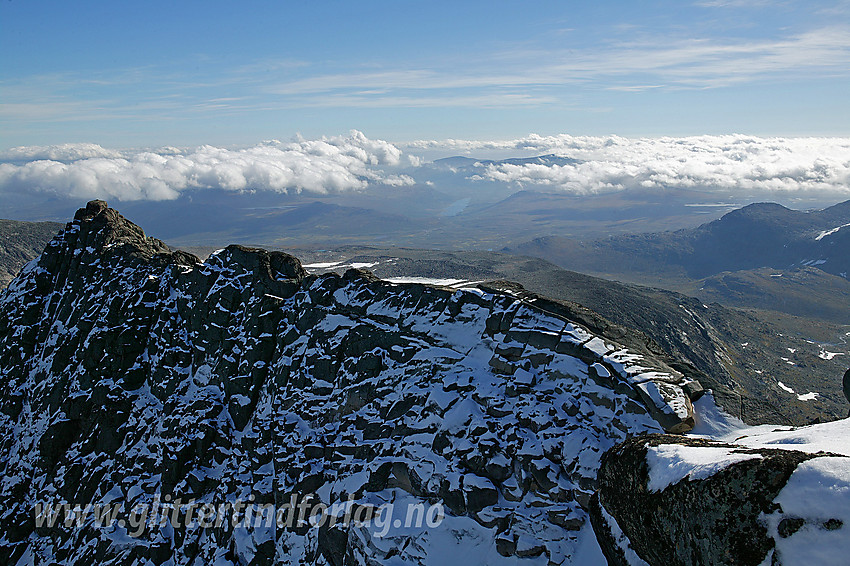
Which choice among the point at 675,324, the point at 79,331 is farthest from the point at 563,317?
the point at 675,324

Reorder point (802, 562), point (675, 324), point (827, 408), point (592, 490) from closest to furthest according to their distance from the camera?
point (802, 562) < point (592, 490) < point (827, 408) < point (675, 324)

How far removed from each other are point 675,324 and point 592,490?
6051 inches

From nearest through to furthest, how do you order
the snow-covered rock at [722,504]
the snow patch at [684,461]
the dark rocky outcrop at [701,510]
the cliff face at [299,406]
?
the snow-covered rock at [722,504], the dark rocky outcrop at [701,510], the snow patch at [684,461], the cliff face at [299,406]

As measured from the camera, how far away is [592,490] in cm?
3291

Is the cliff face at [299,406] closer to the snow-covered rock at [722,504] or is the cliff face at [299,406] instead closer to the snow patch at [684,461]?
the snow-covered rock at [722,504]

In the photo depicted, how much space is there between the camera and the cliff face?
118 ft

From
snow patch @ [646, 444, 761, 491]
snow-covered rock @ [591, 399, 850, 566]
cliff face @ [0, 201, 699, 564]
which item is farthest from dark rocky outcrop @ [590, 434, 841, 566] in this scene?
cliff face @ [0, 201, 699, 564]

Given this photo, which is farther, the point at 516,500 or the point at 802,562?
the point at 516,500

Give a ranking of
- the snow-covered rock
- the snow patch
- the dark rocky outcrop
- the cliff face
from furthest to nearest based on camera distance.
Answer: the cliff face, the snow patch, the dark rocky outcrop, the snow-covered rock

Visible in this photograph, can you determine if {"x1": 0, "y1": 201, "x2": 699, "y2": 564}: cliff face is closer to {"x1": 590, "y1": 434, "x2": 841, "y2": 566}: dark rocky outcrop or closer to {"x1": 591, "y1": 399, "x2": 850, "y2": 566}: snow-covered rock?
{"x1": 591, "y1": 399, "x2": 850, "y2": 566}: snow-covered rock

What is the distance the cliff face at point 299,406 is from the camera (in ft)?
118

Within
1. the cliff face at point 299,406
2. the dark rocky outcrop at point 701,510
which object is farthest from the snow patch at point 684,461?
the cliff face at point 299,406

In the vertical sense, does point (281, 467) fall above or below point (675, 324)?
above

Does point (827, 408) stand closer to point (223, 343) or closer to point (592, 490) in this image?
point (592, 490)
